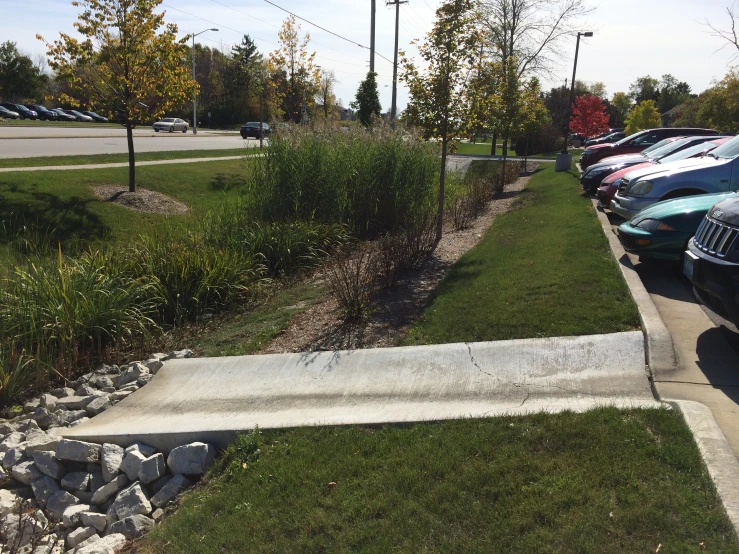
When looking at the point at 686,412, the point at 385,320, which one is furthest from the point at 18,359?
the point at 686,412

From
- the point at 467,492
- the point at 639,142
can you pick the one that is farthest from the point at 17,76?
the point at 467,492

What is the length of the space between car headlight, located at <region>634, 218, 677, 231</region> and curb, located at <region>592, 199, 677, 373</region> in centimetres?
53

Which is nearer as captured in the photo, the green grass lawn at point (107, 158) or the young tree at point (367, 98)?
the green grass lawn at point (107, 158)

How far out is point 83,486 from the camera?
4.88 meters

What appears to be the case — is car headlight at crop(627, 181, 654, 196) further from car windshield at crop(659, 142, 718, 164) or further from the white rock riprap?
the white rock riprap

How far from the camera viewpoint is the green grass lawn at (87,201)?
41.1ft

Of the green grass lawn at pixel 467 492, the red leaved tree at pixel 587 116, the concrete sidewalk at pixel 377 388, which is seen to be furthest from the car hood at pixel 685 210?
the red leaved tree at pixel 587 116

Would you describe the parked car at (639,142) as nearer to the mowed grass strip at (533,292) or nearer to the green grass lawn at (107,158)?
the mowed grass strip at (533,292)

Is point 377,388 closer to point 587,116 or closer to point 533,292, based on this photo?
point 533,292

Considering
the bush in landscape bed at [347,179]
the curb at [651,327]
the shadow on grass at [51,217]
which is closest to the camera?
the curb at [651,327]

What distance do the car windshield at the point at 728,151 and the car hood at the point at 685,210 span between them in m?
2.12

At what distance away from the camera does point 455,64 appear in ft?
37.9

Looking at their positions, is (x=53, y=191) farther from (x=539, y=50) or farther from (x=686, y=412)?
(x=539, y=50)

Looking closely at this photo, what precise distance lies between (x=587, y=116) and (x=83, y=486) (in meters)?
49.1
